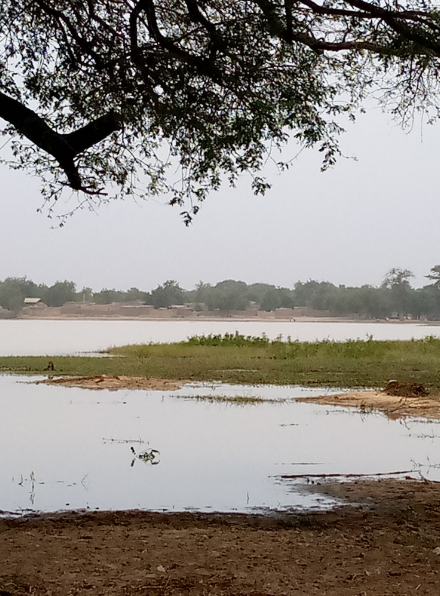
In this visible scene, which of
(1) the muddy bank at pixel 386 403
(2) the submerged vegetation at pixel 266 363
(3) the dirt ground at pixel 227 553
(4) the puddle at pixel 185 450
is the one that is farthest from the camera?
(2) the submerged vegetation at pixel 266 363

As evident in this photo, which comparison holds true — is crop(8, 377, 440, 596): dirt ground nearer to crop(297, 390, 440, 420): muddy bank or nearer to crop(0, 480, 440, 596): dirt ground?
crop(0, 480, 440, 596): dirt ground

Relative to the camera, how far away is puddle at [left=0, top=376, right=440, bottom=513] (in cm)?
761

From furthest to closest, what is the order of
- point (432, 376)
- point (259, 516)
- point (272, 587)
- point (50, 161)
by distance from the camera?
point (432, 376), point (50, 161), point (259, 516), point (272, 587)

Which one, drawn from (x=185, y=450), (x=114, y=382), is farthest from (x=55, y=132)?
(x=114, y=382)

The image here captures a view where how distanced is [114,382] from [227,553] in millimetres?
13188

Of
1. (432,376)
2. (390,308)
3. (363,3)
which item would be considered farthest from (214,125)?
→ (390,308)

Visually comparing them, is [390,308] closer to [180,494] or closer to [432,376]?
[432,376]

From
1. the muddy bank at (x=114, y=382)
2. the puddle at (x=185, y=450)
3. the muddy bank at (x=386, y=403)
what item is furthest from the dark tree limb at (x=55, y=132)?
the muddy bank at (x=114, y=382)

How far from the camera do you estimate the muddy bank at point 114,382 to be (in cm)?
1786

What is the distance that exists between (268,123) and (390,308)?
86.4 metres

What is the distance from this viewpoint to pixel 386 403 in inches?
583

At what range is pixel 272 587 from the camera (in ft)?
15.9

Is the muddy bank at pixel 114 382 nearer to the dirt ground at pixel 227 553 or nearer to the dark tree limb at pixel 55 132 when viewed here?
the dark tree limb at pixel 55 132

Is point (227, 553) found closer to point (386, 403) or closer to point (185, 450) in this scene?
point (185, 450)
